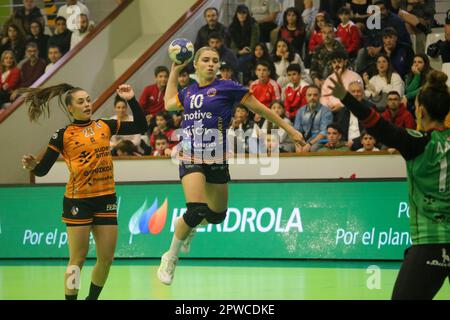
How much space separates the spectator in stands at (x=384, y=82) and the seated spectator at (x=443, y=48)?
87 cm

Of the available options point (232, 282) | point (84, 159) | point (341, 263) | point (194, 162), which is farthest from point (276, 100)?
point (84, 159)

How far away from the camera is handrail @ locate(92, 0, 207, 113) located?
17.5 metres

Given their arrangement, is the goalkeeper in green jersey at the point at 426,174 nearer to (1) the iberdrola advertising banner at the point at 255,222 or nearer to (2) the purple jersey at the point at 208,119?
(2) the purple jersey at the point at 208,119

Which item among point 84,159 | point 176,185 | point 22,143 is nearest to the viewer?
point 84,159

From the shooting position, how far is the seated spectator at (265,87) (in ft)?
51.4

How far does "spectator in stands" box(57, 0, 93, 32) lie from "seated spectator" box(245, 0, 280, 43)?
12.9ft

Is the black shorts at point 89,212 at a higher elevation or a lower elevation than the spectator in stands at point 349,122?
lower

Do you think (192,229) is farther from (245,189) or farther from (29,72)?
(29,72)

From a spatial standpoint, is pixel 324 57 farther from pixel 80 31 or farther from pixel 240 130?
pixel 80 31

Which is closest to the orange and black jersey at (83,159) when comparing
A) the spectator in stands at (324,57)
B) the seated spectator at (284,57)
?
the spectator in stands at (324,57)

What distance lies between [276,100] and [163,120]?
211cm

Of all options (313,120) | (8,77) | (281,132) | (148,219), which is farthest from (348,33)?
(8,77)

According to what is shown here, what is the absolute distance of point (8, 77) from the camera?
62.6 ft

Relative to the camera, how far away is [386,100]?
1473cm
